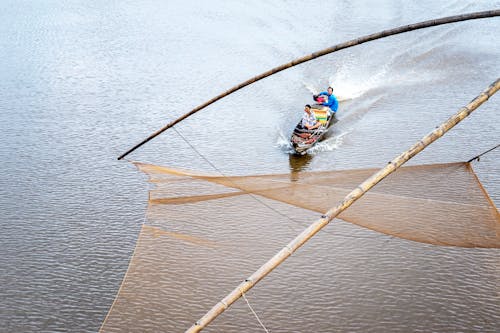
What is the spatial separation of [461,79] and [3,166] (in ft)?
34.0

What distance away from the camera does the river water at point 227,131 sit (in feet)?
20.8

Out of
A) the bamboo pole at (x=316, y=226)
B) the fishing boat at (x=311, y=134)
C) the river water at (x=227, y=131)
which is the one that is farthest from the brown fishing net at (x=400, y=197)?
the fishing boat at (x=311, y=134)

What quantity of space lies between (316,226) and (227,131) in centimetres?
705

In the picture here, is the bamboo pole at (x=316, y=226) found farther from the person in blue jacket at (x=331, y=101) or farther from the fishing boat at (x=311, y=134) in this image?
the person in blue jacket at (x=331, y=101)

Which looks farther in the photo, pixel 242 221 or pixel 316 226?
pixel 242 221

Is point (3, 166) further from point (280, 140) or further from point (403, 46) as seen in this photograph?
point (403, 46)

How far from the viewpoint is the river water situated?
20.8ft

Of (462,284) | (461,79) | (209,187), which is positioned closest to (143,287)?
(209,187)

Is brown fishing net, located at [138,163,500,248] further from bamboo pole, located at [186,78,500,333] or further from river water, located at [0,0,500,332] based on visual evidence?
bamboo pole, located at [186,78,500,333]

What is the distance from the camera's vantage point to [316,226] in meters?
3.77

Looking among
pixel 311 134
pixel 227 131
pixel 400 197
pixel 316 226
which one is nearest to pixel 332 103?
pixel 311 134

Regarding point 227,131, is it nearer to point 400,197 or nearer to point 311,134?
point 311,134

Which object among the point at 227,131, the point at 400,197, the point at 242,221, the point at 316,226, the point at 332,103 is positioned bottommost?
the point at 400,197

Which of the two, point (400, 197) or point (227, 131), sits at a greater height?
point (227, 131)
